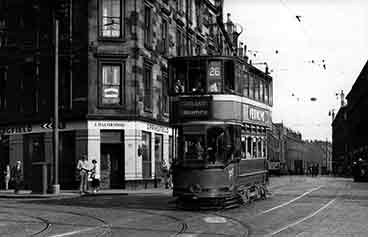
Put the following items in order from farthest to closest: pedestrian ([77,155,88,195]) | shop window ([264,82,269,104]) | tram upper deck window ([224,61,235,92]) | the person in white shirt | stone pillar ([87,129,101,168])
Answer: stone pillar ([87,129,101,168]), the person in white shirt, pedestrian ([77,155,88,195]), shop window ([264,82,269,104]), tram upper deck window ([224,61,235,92])

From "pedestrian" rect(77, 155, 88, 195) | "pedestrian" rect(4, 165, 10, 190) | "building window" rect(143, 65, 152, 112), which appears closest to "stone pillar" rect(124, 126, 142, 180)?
"building window" rect(143, 65, 152, 112)

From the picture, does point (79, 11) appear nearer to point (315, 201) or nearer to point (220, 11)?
point (315, 201)

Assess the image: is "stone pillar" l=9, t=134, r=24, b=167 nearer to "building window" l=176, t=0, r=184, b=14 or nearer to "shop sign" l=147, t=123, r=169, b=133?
"shop sign" l=147, t=123, r=169, b=133

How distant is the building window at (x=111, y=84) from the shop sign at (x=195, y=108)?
605 inches

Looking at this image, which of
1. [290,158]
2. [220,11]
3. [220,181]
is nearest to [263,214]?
[220,181]

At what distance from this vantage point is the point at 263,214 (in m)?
21.3

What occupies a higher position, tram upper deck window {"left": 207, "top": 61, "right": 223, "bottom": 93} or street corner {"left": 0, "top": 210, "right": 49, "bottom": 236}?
tram upper deck window {"left": 207, "top": 61, "right": 223, "bottom": 93}

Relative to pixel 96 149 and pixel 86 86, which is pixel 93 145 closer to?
pixel 96 149

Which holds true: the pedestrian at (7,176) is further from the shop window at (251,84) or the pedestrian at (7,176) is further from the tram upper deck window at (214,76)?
the tram upper deck window at (214,76)

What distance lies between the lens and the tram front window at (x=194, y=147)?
2283 centimetres

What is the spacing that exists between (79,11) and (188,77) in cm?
1649

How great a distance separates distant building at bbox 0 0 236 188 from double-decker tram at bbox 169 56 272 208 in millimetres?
14273

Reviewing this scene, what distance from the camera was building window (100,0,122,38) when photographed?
126ft

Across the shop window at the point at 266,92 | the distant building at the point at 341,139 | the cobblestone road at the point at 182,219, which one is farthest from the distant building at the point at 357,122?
the cobblestone road at the point at 182,219
